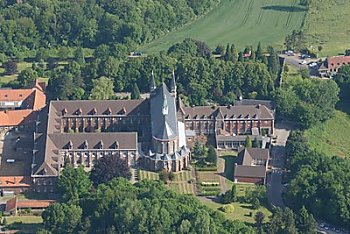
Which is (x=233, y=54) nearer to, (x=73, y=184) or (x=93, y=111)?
(x=93, y=111)

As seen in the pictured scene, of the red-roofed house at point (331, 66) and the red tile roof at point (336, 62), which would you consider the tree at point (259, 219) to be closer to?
the red-roofed house at point (331, 66)

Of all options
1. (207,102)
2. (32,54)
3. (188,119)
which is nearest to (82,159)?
(188,119)

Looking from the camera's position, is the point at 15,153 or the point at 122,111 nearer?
the point at 15,153

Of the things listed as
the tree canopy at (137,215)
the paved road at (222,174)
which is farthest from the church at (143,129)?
the tree canopy at (137,215)

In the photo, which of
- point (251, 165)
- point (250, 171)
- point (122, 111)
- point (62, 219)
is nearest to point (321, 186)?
point (250, 171)

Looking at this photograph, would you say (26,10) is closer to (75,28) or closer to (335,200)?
(75,28)

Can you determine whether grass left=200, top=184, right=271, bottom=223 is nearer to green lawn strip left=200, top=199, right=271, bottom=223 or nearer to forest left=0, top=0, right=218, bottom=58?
green lawn strip left=200, top=199, right=271, bottom=223
